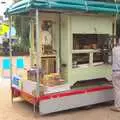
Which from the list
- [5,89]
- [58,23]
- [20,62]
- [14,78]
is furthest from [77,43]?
[20,62]

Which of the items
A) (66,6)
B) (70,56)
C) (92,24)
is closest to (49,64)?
(70,56)

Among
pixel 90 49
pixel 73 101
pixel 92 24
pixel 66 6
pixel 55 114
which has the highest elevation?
pixel 66 6

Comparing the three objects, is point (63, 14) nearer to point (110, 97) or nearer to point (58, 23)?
point (58, 23)

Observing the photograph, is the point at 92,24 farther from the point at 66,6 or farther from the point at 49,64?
the point at 49,64

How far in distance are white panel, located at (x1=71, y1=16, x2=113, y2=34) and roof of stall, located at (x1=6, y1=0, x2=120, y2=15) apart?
41cm

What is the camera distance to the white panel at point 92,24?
725 centimetres

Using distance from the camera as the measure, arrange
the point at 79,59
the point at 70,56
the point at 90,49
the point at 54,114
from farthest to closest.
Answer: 1. the point at 90,49
2. the point at 79,59
3. the point at 70,56
4. the point at 54,114

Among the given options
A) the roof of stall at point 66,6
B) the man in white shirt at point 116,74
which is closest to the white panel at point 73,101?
the man in white shirt at point 116,74

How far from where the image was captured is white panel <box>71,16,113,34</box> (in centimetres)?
725

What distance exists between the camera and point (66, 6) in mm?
6613

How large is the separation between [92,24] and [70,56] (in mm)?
962

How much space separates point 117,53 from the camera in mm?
7008

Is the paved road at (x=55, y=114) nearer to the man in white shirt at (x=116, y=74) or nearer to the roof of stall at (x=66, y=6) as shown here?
the man in white shirt at (x=116, y=74)

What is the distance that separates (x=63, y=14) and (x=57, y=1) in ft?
2.49
